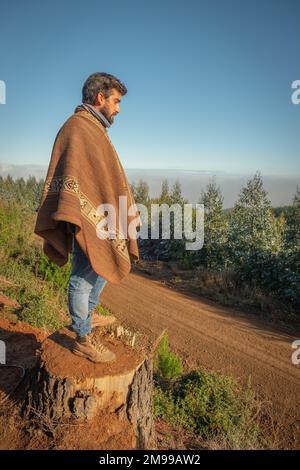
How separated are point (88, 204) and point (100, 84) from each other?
3.55 ft

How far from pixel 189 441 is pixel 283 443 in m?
1.43

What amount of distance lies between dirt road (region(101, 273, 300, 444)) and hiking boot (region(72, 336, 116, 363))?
3086 mm

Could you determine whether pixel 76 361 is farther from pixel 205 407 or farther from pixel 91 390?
pixel 205 407

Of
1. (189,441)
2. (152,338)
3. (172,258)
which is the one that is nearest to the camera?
(189,441)

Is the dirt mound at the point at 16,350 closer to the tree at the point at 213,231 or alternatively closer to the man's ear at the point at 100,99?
the man's ear at the point at 100,99

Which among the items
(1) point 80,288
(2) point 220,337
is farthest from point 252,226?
(1) point 80,288

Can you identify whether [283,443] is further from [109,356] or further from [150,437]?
[109,356]

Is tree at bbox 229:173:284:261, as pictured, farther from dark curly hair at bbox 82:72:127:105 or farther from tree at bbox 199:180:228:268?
dark curly hair at bbox 82:72:127:105

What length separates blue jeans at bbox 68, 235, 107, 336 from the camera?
297cm

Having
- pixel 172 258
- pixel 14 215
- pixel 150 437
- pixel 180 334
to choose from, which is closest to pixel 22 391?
pixel 150 437

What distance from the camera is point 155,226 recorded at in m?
21.7

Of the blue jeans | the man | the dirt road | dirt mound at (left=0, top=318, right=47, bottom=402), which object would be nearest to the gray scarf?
the man

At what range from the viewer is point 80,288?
2.97 m

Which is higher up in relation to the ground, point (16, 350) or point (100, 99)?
point (100, 99)
